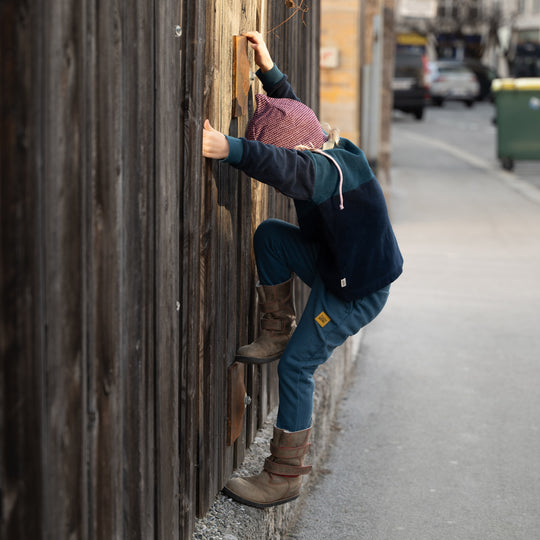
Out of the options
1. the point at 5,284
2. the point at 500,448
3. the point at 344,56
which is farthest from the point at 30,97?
the point at 344,56

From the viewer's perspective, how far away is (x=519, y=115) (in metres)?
16.7

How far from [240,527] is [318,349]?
0.65 meters

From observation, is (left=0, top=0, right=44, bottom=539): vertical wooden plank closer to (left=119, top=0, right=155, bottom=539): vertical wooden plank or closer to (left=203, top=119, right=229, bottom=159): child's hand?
(left=119, top=0, right=155, bottom=539): vertical wooden plank

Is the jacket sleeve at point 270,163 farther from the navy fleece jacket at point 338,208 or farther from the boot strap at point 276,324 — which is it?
the boot strap at point 276,324

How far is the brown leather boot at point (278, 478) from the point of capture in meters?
3.33

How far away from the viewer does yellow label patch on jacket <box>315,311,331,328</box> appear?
3.33 meters

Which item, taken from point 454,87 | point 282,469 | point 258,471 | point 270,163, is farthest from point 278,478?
point 454,87

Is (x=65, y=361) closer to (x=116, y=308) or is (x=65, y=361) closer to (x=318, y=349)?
(x=116, y=308)

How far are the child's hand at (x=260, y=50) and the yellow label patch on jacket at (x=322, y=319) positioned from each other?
93 cm

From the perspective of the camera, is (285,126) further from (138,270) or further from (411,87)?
(411,87)

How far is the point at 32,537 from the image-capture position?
176 centimetres

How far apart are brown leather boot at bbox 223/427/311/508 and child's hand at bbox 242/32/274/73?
131 cm

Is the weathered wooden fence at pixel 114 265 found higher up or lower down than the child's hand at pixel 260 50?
lower down

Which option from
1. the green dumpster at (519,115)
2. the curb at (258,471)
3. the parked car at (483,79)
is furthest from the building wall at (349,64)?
the parked car at (483,79)
